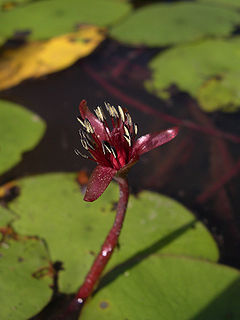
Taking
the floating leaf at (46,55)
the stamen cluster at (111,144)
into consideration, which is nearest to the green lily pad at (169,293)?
the stamen cluster at (111,144)

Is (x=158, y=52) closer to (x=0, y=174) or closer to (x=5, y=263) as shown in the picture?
(x=0, y=174)

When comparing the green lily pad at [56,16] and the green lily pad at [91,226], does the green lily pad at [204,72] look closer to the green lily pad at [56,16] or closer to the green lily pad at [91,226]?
the green lily pad at [56,16]

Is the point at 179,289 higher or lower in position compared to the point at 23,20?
lower

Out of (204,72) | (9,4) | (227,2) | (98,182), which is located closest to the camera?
(98,182)

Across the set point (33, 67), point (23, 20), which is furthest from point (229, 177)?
point (23, 20)

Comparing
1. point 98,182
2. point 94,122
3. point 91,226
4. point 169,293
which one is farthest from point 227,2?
point 98,182

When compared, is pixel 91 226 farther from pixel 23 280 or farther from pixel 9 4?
pixel 9 4
